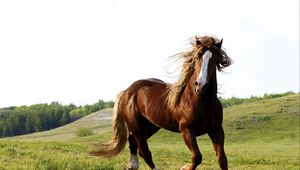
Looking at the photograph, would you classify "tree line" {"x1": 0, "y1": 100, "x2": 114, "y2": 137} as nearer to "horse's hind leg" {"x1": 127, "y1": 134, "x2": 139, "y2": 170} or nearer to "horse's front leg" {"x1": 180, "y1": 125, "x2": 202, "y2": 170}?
"horse's hind leg" {"x1": 127, "y1": 134, "x2": 139, "y2": 170}

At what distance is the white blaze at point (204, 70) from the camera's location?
755 centimetres

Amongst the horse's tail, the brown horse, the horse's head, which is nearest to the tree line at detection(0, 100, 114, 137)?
the horse's tail

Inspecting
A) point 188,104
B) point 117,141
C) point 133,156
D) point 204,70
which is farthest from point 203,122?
point 117,141

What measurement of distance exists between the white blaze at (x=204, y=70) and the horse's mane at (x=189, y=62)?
211 millimetres

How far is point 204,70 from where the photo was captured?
7.65 meters

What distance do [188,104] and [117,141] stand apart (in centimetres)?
305

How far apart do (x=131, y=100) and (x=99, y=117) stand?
12050cm

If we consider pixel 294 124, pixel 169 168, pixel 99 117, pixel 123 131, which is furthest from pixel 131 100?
pixel 99 117

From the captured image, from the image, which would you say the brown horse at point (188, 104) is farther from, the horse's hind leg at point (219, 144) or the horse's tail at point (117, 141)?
the horse's tail at point (117, 141)

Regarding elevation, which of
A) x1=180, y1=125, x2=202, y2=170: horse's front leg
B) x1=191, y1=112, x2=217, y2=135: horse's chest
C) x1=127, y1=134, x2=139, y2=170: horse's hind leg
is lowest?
x1=127, y1=134, x2=139, y2=170: horse's hind leg

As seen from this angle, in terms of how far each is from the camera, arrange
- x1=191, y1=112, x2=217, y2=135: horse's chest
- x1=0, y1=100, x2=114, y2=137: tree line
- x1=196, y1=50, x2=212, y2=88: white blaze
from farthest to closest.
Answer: x1=0, y1=100, x2=114, y2=137: tree line
x1=191, y1=112, x2=217, y2=135: horse's chest
x1=196, y1=50, x2=212, y2=88: white blaze

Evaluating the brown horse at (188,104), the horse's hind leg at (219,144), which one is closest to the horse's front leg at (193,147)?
the brown horse at (188,104)

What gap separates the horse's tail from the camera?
1067cm

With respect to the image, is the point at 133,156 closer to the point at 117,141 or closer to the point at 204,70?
the point at 117,141
